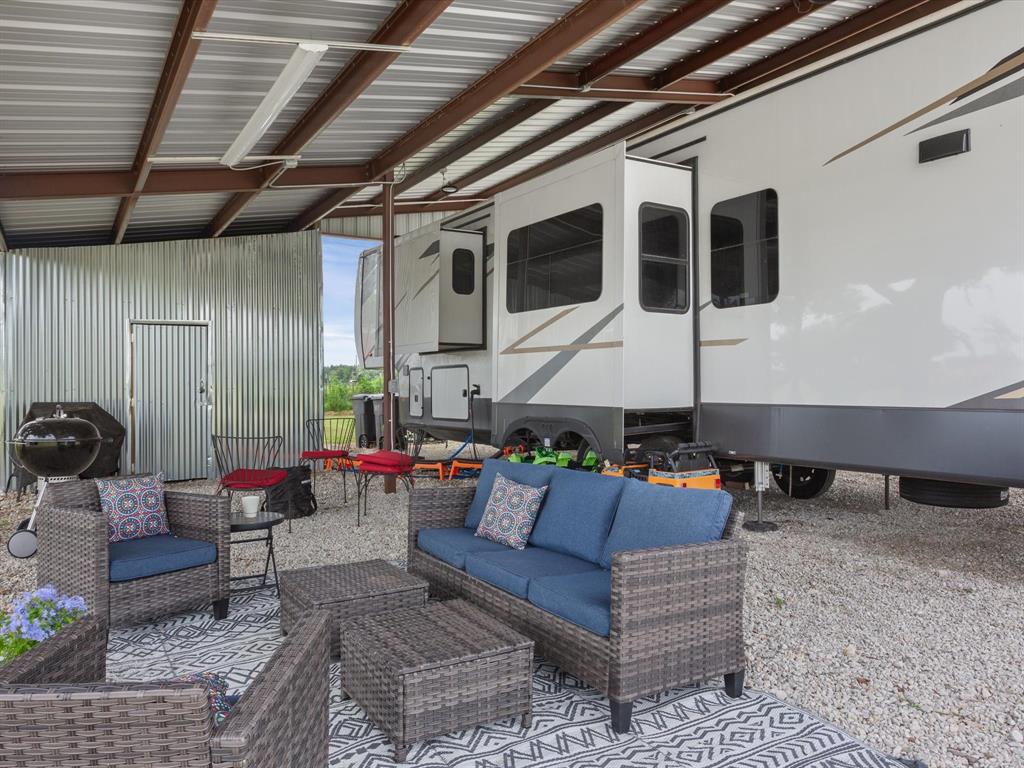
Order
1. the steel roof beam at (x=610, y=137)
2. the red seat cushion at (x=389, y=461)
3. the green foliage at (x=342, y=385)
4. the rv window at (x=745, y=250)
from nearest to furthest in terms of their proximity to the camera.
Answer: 1. the rv window at (x=745, y=250)
2. the red seat cushion at (x=389, y=461)
3. the steel roof beam at (x=610, y=137)
4. the green foliage at (x=342, y=385)

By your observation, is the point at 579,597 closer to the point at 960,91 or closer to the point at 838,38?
the point at 960,91

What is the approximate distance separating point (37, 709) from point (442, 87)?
16.5ft

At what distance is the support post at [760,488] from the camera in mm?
5215

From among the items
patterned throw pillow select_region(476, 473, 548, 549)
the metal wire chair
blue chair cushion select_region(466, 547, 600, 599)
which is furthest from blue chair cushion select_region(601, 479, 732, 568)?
the metal wire chair

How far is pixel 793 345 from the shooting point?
4.52m

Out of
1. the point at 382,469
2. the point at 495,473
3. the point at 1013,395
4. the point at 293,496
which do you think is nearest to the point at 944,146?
the point at 1013,395

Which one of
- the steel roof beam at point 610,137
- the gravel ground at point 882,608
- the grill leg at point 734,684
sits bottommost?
the gravel ground at point 882,608

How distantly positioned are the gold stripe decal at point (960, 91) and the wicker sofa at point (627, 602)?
258 cm

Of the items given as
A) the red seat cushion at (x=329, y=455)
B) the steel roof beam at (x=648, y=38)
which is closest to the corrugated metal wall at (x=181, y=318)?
the red seat cushion at (x=329, y=455)

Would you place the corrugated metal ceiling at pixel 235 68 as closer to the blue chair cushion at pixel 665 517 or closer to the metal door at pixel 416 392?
A: the metal door at pixel 416 392

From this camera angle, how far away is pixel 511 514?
11.4 ft

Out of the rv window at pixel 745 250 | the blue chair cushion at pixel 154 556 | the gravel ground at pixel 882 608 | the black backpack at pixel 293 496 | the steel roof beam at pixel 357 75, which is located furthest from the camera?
the black backpack at pixel 293 496

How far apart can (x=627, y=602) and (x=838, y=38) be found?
5.03 metres

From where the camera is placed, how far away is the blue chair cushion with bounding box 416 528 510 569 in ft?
11.1
